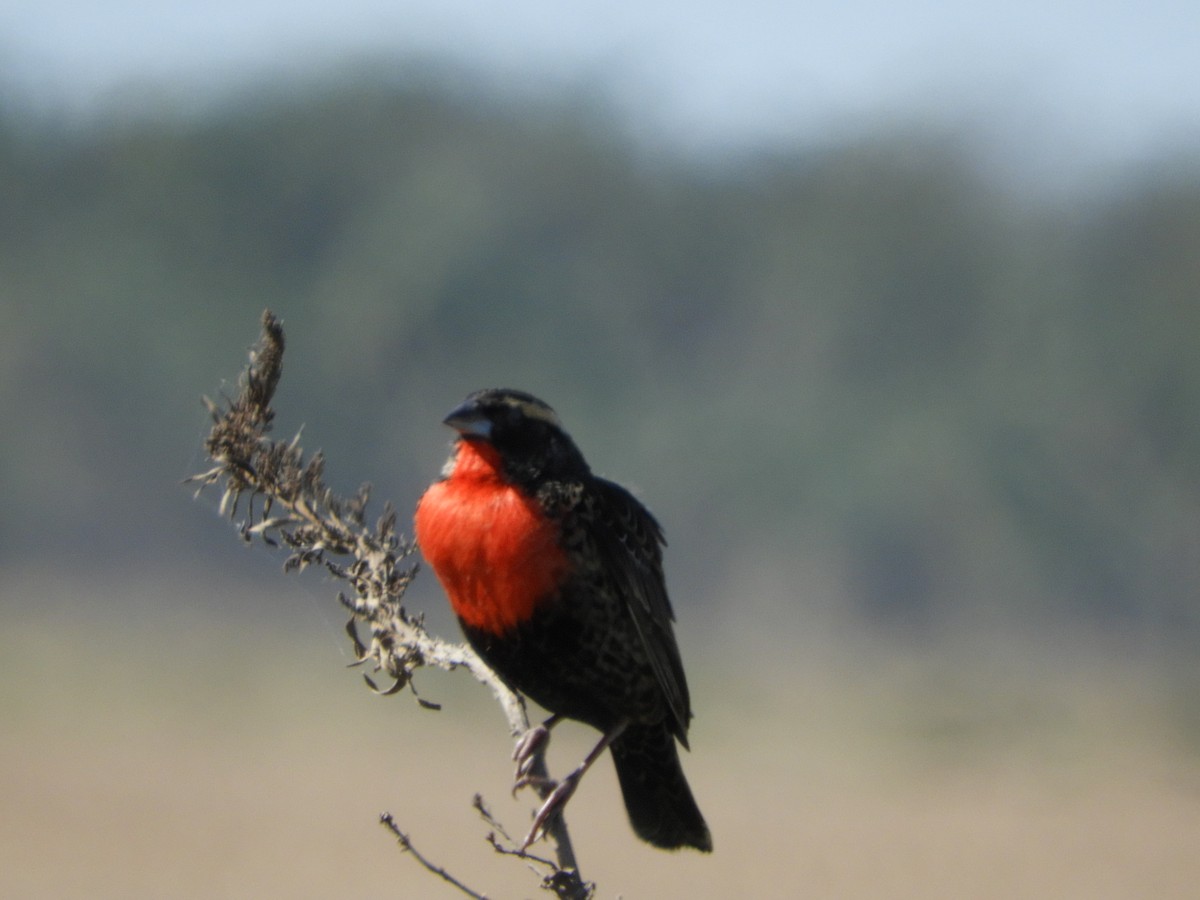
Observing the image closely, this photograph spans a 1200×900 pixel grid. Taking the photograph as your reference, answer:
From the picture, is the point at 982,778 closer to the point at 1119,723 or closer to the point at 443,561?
the point at 1119,723

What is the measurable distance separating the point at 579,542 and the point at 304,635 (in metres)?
26.5

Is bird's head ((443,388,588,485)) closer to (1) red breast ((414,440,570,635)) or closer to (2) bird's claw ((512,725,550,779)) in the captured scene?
(1) red breast ((414,440,570,635))

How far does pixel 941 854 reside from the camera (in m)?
19.4

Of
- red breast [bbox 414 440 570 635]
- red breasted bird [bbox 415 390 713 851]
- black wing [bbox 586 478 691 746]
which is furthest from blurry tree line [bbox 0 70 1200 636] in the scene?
red breast [bbox 414 440 570 635]

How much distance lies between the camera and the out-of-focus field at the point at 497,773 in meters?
18.3

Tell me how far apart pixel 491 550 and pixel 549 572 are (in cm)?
17

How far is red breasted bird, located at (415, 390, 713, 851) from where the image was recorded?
184 inches

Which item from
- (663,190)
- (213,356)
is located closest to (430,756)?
(213,356)

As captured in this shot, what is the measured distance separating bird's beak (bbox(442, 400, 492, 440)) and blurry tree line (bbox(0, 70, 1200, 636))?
1072 inches

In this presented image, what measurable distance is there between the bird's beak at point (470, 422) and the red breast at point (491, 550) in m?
0.13

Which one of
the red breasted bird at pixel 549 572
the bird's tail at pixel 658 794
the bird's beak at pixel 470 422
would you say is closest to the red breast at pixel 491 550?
the red breasted bird at pixel 549 572

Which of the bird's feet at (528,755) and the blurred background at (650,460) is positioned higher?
the blurred background at (650,460)

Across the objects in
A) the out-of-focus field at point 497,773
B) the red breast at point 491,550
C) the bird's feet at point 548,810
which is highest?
the out-of-focus field at point 497,773

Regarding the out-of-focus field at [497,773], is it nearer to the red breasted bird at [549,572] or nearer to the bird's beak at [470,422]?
the red breasted bird at [549,572]
